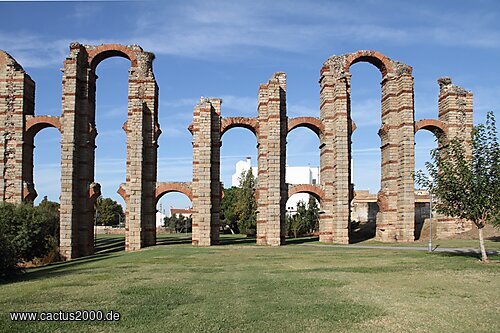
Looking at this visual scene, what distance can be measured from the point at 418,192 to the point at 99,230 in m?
48.0

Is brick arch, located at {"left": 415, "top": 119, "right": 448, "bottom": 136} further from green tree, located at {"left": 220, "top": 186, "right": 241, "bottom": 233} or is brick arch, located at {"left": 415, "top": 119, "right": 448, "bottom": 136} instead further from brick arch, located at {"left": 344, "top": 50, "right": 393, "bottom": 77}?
green tree, located at {"left": 220, "top": 186, "right": 241, "bottom": 233}

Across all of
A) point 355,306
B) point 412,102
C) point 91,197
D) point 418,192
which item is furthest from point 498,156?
point 418,192

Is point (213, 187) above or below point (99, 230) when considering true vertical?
above

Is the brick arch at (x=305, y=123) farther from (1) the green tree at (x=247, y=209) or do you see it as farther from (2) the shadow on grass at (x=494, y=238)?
(1) the green tree at (x=247, y=209)

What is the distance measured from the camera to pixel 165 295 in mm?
12445

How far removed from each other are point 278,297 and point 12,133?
Result: 91.4ft

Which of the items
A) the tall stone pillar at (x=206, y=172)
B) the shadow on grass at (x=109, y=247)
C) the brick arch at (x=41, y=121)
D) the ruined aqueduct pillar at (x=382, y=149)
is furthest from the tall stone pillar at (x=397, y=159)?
the brick arch at (x=41, y=121)

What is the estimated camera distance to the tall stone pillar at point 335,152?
114ft

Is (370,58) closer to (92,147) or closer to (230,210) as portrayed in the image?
(92,147)

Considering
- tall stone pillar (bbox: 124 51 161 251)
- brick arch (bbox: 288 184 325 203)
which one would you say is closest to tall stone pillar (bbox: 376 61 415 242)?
brick arch (bbox: 288 184 325 203)

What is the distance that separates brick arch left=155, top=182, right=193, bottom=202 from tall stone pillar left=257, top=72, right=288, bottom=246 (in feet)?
16.9

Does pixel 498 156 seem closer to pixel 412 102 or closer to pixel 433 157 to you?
pixel 433 157

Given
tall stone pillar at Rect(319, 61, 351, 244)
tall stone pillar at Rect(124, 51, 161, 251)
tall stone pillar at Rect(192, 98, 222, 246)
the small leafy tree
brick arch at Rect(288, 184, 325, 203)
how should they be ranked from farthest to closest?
the small leafy tree → brick arch at Rect(288, 184, 325, 203) → tall stone pillar at Rect(319, 61, 351, 244) → tall stone pillar at Rect(192, 98, 222, 246) → tall stone pillar at Rect(124, 51, 161, 251)

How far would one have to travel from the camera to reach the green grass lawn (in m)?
9.30
